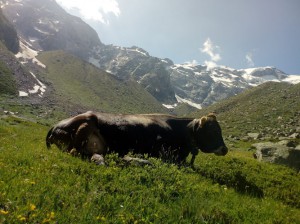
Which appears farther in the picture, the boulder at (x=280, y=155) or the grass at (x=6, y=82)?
the grass at (x=6, y=82)

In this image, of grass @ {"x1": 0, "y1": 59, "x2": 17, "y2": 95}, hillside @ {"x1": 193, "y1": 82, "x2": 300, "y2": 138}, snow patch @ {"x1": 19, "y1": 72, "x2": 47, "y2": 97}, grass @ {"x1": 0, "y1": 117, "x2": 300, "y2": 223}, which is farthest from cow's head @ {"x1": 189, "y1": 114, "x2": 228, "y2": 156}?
snow patch @ {"x1": 19, "y1": 72, "x2": 47, "y2": 97}

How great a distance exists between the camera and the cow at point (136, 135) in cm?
1227

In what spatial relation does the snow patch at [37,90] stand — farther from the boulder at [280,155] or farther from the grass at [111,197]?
the grass at [111,197]

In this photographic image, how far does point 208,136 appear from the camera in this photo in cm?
1561

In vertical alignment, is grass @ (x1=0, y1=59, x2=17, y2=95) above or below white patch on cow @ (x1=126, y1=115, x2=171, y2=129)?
below

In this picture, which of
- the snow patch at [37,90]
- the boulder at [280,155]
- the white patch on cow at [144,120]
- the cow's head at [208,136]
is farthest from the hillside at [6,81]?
the cow's head at [208,136]

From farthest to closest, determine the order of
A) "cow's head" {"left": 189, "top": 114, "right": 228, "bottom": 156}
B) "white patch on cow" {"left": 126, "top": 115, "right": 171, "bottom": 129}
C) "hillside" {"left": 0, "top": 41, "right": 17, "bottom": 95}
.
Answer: "hillside" {"left": 0, "top": 41, "right": 17, "bottom": 95}, "cow's head" {"left": 189, "top": 114, "right": 228, "bottom": 156}, "white patch on cow" {"left": 126, "top": 115, "right": 171, "bottom": 129}

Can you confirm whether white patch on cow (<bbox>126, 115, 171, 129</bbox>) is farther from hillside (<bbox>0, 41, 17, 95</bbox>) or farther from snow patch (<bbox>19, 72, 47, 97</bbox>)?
snow patch (<bbox>19, 72, 47, 97</bbox>)

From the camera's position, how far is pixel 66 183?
7.93 metres

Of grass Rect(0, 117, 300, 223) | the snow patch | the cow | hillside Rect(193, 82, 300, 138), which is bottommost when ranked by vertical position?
the snow patch

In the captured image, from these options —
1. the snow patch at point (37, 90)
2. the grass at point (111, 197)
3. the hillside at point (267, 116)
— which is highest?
the hillside at point (267, 116)

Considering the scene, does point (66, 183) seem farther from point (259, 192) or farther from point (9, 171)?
point (259, 192)

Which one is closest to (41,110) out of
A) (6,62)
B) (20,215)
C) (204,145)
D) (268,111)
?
(6,62)

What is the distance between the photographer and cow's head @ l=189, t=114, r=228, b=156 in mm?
15461
